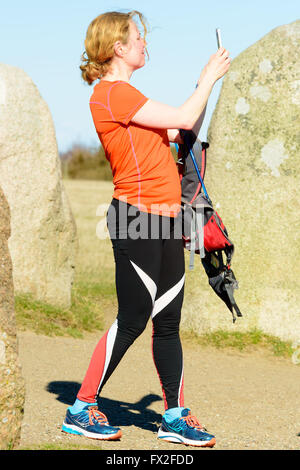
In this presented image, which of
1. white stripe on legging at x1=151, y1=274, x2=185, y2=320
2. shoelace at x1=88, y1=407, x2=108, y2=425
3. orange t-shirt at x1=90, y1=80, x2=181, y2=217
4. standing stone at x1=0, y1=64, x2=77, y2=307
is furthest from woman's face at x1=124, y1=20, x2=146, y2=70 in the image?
standing stone at x1=0, y1=64, x2=77, y2=307

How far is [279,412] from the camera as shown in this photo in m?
4.72

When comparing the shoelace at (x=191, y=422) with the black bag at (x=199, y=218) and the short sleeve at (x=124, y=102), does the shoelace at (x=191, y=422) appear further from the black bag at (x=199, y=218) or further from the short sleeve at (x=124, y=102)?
the short sleeve at (x=124, y=102)

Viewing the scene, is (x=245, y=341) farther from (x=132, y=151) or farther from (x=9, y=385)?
(x=9, y=385)

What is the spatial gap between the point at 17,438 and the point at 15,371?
304 millimetres

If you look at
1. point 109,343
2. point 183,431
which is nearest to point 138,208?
point 109,343

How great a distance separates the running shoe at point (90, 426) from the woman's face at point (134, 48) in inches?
69.6

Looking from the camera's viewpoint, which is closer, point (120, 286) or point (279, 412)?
point (120, 286)

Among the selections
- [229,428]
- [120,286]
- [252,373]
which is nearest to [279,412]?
[229,428]

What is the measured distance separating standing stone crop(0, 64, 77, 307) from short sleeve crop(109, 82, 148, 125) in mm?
4096

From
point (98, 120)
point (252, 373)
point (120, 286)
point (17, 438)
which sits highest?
point (98, 120)

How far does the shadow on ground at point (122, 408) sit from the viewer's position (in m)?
4.18

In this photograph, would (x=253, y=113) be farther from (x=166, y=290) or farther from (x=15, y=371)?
(x=15, y=371)

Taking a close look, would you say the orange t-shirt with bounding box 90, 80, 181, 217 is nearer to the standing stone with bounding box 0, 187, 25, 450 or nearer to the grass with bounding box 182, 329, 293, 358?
the standing stone with bounding box 0, 187, 25, 450
